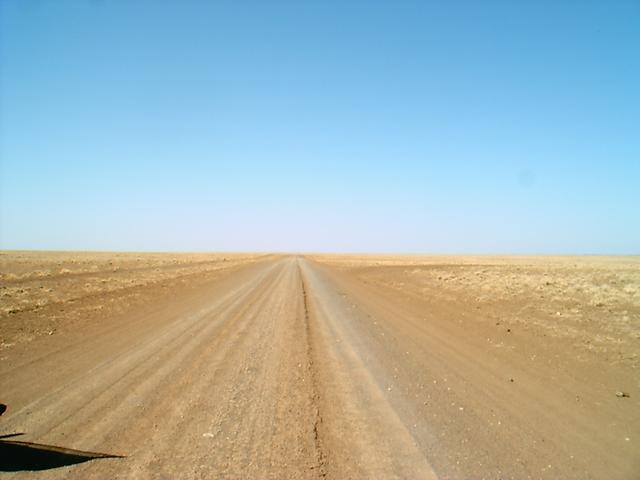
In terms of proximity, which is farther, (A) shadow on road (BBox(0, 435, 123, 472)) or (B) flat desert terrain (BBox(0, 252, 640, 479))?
(B) flat desert terrain (BBox(0, 252, 640, 479))

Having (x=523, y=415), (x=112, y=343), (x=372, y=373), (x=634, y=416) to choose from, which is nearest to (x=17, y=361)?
(x=112, y=343)

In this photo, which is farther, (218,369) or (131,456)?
(218,369)

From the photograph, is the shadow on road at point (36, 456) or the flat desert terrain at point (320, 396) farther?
the flat desert terrain at point (320, 396)

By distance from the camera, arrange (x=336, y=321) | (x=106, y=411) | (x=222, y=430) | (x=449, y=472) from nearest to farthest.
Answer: (x=449, y=472) < (x=222, y=430) < (x=106, y=411) < (x=336, y=321)

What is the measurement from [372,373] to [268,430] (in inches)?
130

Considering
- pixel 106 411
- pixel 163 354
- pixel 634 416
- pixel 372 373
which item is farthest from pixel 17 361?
pixel 634 416

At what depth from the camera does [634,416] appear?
6488mm

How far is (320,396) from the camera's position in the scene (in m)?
7.00

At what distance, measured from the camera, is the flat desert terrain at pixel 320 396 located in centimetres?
488

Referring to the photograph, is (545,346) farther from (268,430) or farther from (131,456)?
(131,456)

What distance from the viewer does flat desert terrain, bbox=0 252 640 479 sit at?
4.88 meters

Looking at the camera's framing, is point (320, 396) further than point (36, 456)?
Yes

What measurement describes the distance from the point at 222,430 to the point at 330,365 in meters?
3.69

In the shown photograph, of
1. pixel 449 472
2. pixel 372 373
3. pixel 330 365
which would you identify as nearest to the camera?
pixel 449 472
